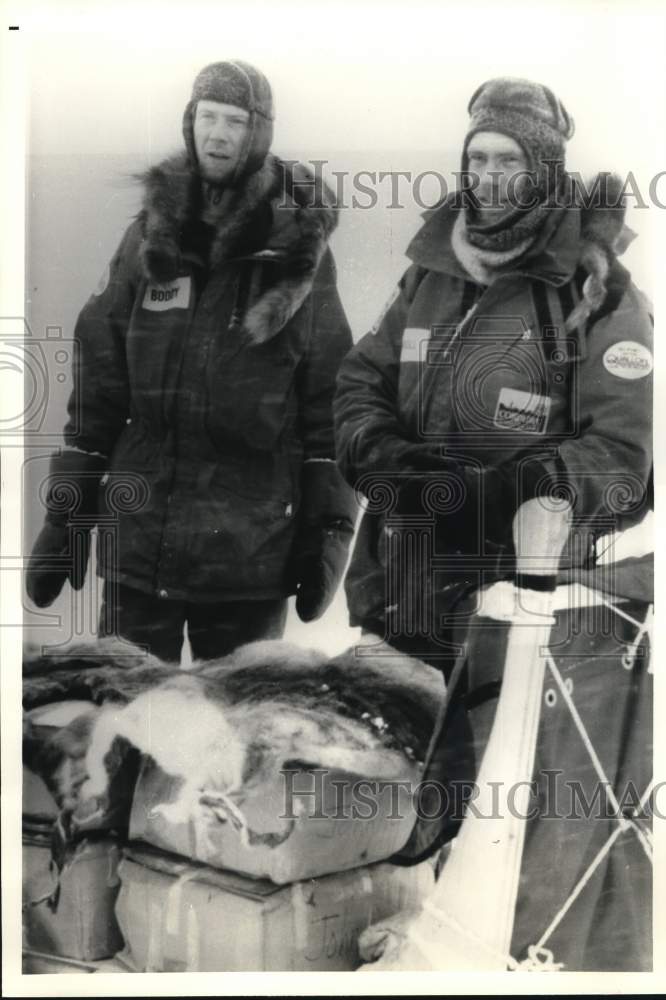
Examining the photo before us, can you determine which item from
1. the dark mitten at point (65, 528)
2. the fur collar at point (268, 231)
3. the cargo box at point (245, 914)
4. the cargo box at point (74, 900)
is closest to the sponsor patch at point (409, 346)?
the fur collar at point (268, 231)

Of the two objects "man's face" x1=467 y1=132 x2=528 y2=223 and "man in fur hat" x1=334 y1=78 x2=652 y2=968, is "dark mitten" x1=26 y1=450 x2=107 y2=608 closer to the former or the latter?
"man in fur hat" x1=334 y1=78 x2=652 y2=968

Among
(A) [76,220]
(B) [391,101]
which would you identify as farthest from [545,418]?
(A) [76,220]

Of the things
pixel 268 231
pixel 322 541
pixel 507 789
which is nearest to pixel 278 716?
pixel 322 541

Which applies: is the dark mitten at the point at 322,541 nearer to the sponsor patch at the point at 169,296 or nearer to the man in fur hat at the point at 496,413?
the man in fur hat at the point at 496,413

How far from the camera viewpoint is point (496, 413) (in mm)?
2240

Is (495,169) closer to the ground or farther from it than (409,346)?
farther from it

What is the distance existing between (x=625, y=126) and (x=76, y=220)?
4.21ft

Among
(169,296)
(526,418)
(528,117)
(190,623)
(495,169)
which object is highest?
(528,117)

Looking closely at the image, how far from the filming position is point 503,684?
88.5 inches

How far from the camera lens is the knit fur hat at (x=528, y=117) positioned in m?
2.25

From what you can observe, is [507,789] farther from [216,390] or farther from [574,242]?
[574,242]

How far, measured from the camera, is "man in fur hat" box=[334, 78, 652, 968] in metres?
2.24

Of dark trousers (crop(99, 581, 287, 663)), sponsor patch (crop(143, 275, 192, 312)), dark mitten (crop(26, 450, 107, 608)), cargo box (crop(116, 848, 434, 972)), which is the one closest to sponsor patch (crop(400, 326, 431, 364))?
sponsor patch (crop(143, 275, 192, 312))

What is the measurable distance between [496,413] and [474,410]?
2.0 inches
